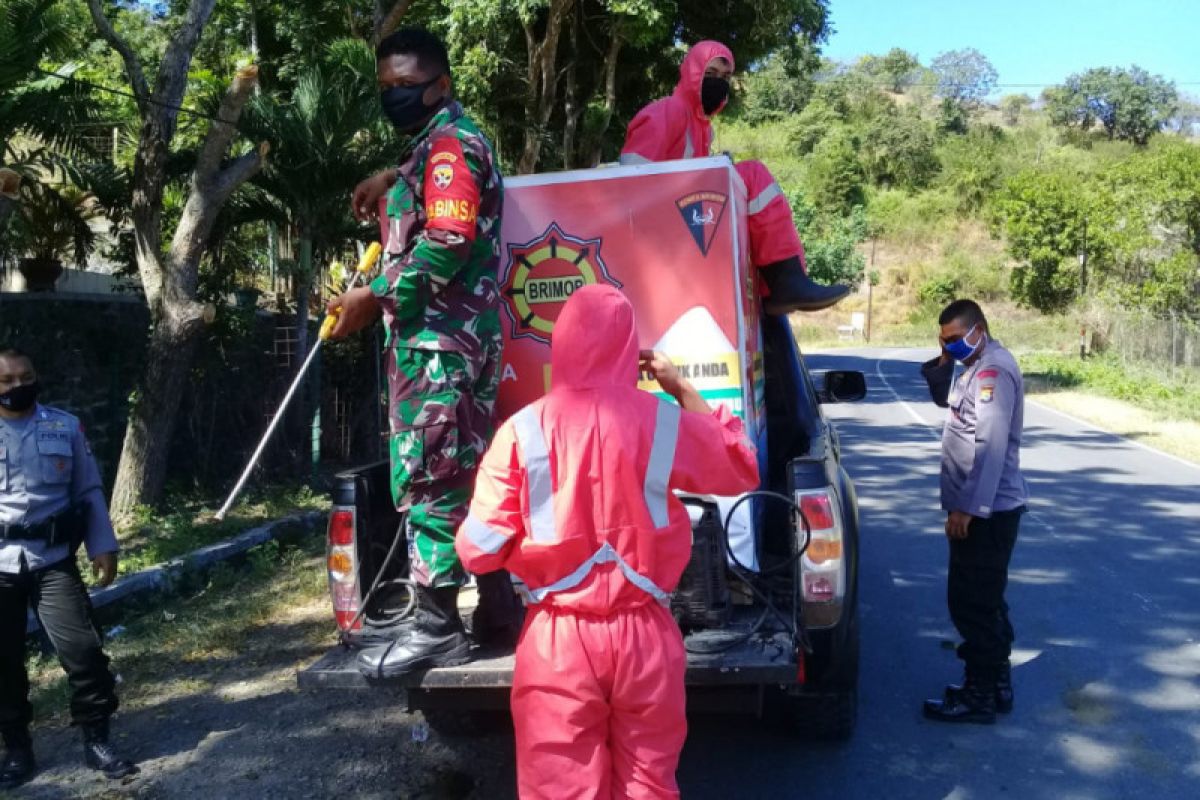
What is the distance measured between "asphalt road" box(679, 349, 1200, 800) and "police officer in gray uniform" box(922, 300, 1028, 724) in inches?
6.8

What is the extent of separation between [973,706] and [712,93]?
303cm

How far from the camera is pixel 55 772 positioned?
13.9 ft

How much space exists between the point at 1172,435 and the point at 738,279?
1430cm

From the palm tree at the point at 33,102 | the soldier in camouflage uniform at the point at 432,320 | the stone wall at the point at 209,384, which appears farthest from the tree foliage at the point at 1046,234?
the soldier in camouflage uniform at the point at 432,320

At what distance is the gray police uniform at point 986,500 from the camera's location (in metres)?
4.49

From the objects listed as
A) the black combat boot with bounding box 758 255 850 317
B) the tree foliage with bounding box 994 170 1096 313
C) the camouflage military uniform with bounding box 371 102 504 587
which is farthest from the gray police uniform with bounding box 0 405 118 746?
the tree foliage with bounding box 994 170 1096 313

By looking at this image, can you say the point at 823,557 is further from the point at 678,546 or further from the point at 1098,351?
the point at 1098,351

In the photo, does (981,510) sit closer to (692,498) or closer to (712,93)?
(692,498)

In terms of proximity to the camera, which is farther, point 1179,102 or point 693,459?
point 1179,102

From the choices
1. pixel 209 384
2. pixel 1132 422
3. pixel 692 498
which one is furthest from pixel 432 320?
pixel 1132 422

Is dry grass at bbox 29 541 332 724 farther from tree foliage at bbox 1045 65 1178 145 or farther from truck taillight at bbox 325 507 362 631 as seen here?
tree foliage at bbox 1045 65 1178 145

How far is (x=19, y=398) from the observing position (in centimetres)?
421

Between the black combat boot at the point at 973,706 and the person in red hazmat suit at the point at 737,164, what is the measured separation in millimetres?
1806

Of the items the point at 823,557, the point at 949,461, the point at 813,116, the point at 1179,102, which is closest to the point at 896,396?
the point at 949,461
